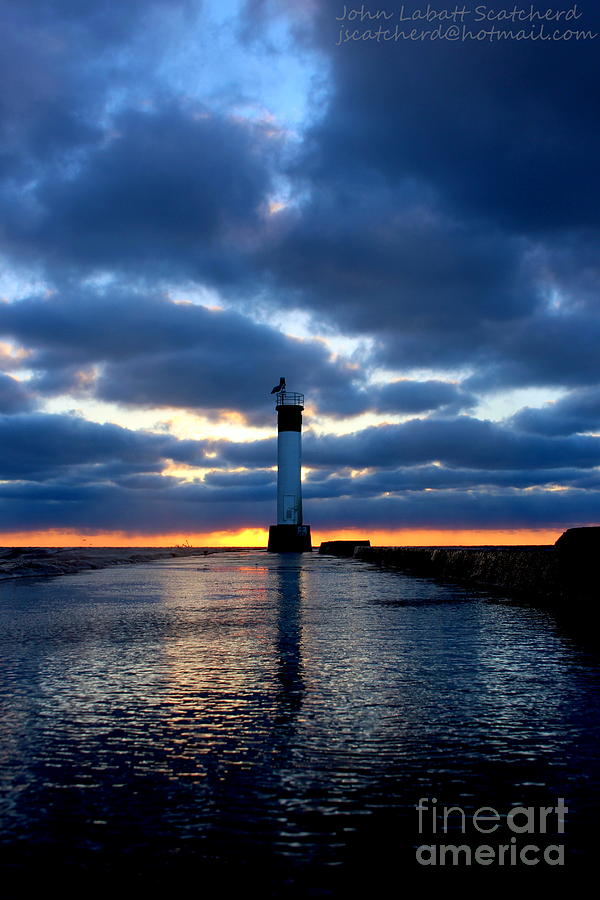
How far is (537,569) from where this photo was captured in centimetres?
1004

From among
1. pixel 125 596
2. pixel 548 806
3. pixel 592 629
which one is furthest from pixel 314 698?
pixel 125 596

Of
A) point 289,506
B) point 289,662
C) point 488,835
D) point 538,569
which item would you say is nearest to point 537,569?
point 538,569

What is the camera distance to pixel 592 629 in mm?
6141

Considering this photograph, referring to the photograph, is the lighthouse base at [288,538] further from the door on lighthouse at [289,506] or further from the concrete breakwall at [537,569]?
the concrete breakwall at [537,569]

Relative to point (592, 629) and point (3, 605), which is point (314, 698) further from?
point (3, 605)

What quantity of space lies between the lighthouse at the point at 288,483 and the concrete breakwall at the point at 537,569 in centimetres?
2365

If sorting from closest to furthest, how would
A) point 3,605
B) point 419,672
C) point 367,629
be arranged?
point 419,672 → point 367,629 → point 3,605

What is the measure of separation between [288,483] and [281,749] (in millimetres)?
39498

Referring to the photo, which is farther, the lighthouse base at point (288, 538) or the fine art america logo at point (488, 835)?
the lighthouse base at point (288, 538)

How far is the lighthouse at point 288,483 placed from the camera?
41906 millimetres

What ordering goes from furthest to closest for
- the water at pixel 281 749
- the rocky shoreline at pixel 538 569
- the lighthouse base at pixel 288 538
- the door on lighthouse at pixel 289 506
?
1. the lighthouse base at pixel 288 538
2. the door on lighthouse at pixel 289 506
3. the rocky shoreline at pixel 538 569
4. the water at pixel 281 749

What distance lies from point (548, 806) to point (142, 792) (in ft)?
3.92

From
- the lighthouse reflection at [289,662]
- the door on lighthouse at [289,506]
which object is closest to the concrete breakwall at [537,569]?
the lighthouse reflection at [289,662]

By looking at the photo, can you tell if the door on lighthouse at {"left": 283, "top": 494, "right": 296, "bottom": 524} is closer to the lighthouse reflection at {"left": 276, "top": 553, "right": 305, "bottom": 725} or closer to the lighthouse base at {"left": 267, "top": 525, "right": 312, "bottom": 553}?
the lighthouse base at {"left": 267, "top": 525, "right": 312, "bottom": 553}
